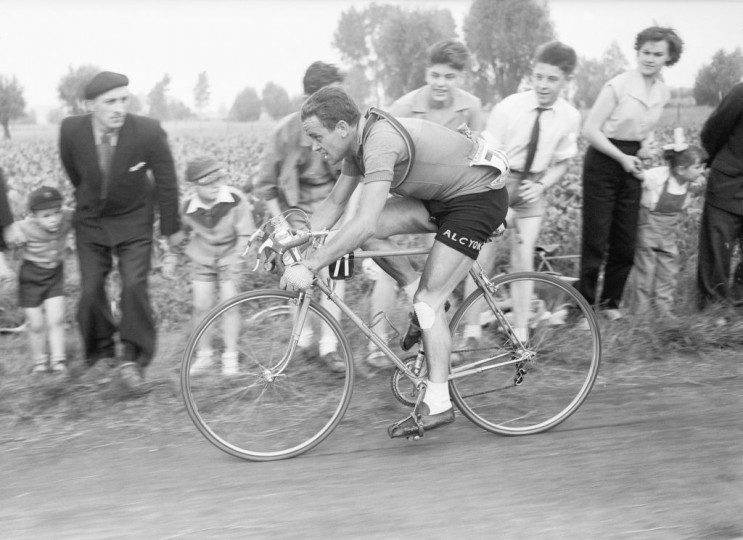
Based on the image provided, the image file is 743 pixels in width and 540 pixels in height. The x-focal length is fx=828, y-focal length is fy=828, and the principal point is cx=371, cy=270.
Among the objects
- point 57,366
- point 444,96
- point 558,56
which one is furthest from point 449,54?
point 57,366

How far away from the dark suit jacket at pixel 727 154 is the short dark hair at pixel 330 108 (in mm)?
3354

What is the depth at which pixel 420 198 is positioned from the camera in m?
4.18

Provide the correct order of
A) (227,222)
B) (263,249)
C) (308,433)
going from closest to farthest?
(263,249) → (308,433) → (227,222)

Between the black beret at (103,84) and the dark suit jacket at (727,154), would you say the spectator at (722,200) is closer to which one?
the dark suit jacket at (727,154)

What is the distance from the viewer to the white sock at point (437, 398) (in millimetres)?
4188

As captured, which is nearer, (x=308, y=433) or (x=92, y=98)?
(x=308, y=433)

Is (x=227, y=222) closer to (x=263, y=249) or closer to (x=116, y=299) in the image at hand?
(x=263, y=249)

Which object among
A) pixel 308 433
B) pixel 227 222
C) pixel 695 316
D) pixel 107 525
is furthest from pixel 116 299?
pixel 695 316

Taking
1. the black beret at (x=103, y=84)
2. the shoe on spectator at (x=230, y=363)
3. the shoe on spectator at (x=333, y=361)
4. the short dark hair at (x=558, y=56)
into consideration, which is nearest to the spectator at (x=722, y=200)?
the short dark hair at (x=558, y=56)

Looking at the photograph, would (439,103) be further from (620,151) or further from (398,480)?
(398,480)

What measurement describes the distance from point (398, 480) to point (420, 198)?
1.39m

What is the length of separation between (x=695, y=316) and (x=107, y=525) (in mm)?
4329

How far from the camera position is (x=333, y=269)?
13.7 ft

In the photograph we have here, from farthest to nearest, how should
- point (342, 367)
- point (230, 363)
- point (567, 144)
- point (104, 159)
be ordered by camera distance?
1. point (567, 144)
2. point (104, 159)
3. point (342, 367)
4. point (230, 363)
